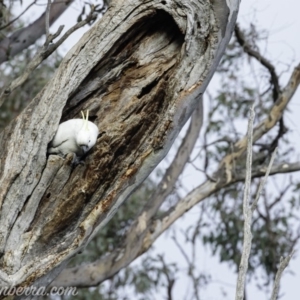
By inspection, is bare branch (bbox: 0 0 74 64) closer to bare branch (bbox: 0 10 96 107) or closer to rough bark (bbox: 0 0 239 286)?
bare branch (bbox: 0 10 96 107)

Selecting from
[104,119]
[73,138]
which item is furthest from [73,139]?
[104,119]

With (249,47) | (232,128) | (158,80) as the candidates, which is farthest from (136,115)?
(232,128)

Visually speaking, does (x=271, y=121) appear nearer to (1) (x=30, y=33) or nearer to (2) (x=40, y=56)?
(1) (x=30, y=33)

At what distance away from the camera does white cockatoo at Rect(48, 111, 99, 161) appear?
13.3ft

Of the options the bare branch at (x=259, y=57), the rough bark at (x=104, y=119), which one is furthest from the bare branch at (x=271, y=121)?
the rough bark at (x=104, y=119)

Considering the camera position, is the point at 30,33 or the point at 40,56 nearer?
the point at 40,56

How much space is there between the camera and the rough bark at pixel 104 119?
3939mm

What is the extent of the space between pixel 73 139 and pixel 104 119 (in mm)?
372

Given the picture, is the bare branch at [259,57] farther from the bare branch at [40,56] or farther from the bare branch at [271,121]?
the bare branch at [40,56]

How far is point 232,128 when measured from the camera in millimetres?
8961

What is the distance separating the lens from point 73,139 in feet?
13.3

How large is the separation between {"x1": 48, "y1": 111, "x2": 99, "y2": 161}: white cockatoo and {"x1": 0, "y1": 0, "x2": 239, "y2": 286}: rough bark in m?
0.06

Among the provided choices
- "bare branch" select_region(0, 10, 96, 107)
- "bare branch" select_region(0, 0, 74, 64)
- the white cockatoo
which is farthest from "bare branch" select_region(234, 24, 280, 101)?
the white cockatoo

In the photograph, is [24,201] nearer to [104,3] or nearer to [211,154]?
[104,3]
